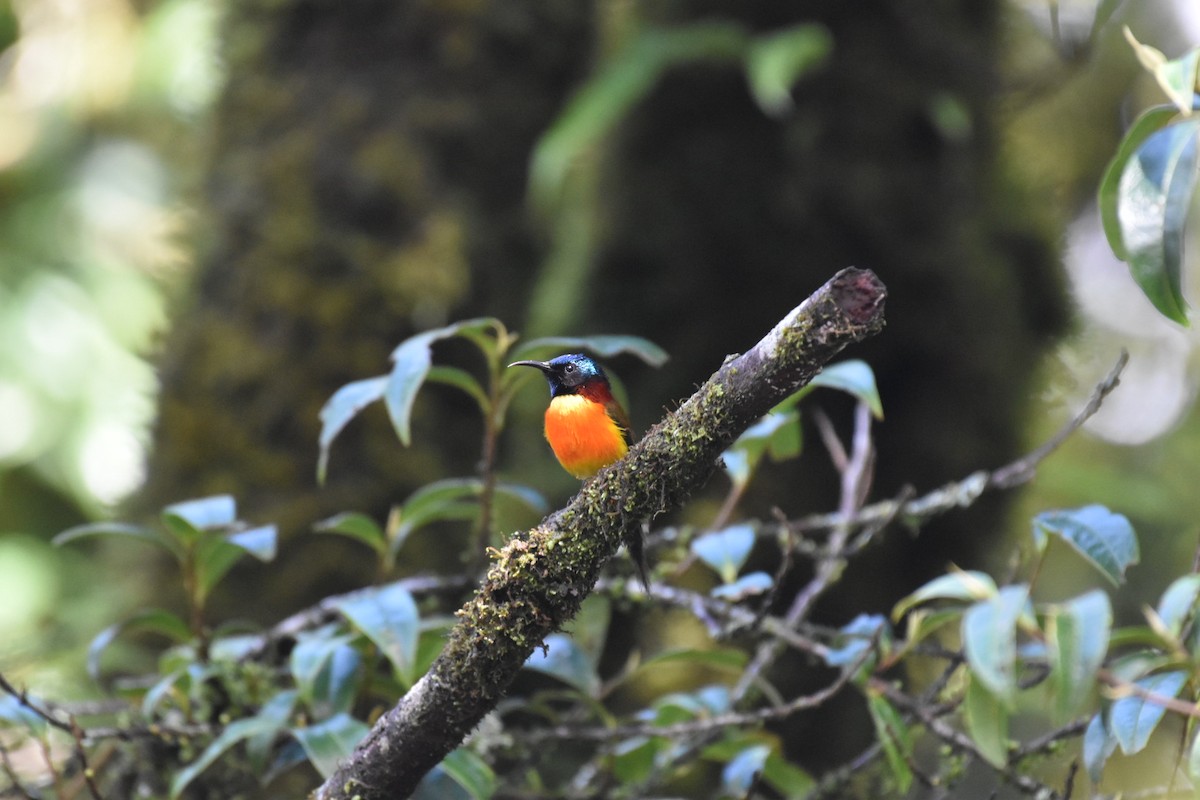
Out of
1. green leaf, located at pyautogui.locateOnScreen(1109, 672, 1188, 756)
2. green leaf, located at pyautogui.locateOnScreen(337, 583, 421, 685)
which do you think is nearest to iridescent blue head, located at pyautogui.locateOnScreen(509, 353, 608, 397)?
green leaf, located at pyautogui.locateOnScreen(337, 583, 421, 685)

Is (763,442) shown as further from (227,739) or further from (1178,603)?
(227,739)

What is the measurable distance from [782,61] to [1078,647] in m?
3.35

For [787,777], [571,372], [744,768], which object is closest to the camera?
[744,768]

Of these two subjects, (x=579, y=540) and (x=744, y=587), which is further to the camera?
(x=744, y=587)

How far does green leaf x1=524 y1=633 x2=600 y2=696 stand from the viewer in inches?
87.5

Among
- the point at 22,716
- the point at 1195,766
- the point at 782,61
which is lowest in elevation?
the point at 1195,766

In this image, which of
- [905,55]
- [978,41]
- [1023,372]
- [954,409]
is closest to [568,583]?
[954,409]

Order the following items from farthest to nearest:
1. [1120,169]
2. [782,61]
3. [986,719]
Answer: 1. [782,61]
2. [1120,169]
3. [986,719]

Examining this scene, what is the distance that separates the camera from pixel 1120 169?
5.30 feet

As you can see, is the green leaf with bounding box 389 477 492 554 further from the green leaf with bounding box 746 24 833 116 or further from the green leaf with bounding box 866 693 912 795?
the green leaf with bounding box 746 24 833 116

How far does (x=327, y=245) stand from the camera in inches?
166

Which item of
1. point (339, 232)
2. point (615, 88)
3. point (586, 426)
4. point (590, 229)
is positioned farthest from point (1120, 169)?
point (590, 229)

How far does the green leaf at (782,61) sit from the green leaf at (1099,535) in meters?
2.68

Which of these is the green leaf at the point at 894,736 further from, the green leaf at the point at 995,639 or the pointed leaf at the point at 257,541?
the pointed leaf at the point at 257,541
